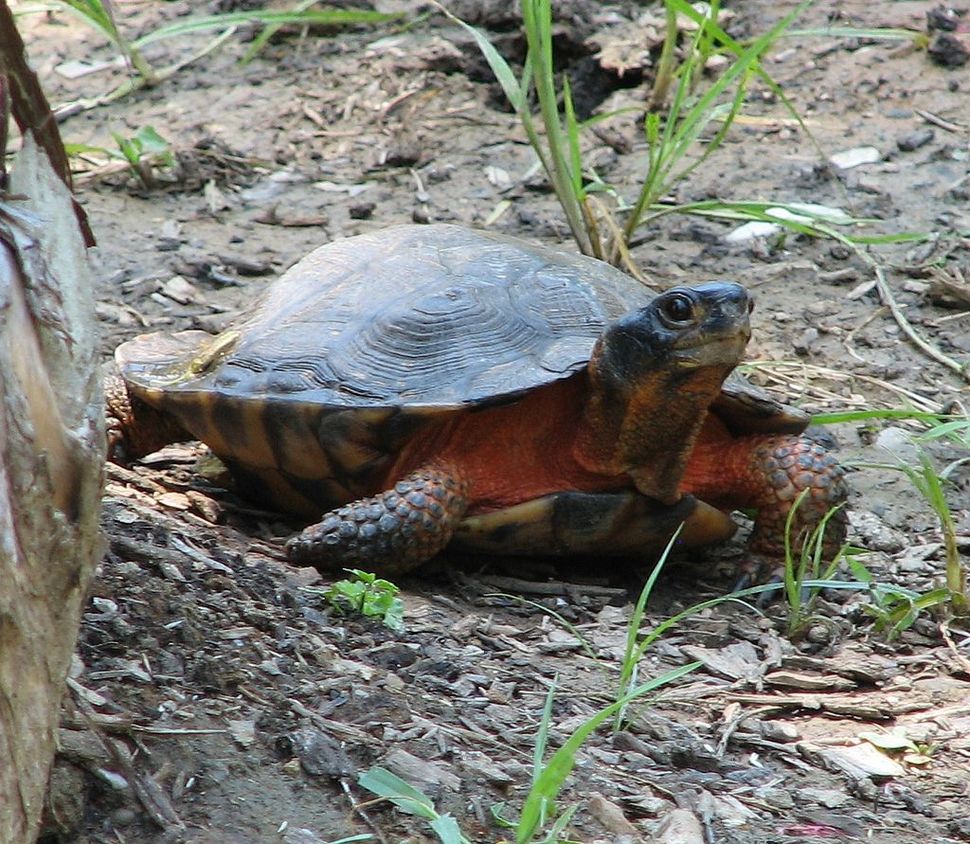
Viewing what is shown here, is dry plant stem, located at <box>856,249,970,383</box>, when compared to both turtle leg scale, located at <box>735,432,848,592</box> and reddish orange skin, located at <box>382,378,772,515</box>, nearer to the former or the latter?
turtle leg scale, located at <box>735,432,848,592</box>

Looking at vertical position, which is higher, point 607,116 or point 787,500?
point 607,116

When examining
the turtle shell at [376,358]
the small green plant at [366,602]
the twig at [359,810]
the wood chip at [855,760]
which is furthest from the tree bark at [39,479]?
the turtle shell at [376,358]

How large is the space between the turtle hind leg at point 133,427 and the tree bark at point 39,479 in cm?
216

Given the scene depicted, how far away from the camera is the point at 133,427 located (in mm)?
4105

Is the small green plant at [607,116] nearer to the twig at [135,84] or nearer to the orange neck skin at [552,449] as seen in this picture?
the orange neck skin at [552,449]

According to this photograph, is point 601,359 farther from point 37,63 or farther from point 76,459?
point 37,63

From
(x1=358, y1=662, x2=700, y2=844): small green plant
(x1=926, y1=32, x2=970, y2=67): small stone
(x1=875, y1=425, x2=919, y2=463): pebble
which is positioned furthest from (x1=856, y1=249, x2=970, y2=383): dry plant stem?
(x1=358, y1=662, x2=700, y2=844): small green plant

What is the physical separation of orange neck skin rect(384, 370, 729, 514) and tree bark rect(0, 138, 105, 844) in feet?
5.89

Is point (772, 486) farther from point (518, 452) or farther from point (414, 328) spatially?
point (414, 328)

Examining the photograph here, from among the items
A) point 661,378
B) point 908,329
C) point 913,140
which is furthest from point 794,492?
point 913,140

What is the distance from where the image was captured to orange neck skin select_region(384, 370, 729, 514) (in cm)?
360

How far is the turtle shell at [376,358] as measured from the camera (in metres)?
3.53

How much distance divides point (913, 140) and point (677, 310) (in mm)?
3239

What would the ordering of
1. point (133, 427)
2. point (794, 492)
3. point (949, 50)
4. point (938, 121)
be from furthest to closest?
point (949, 50) < point (938, 121) < point (133, 427) < point (794, 492)
